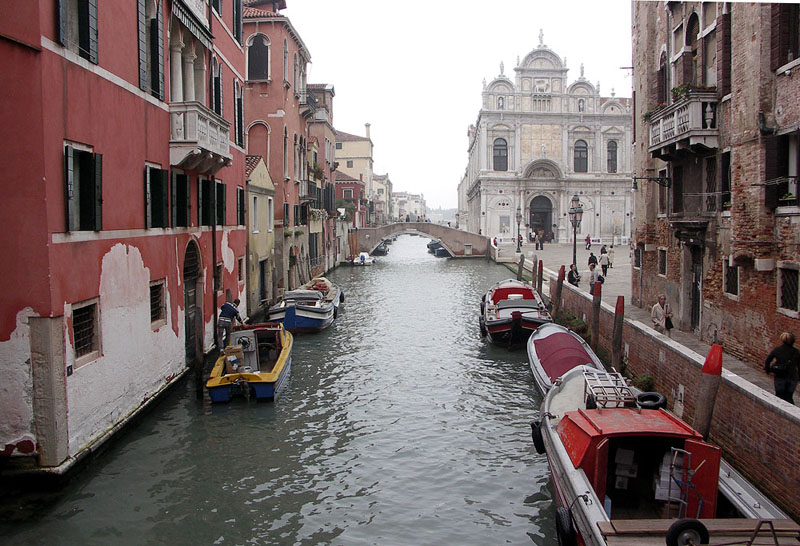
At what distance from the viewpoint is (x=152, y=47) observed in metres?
10.7

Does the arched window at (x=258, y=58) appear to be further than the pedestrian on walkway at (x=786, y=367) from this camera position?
Yes

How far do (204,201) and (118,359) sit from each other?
5.32 meters

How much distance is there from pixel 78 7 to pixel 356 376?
8358mm

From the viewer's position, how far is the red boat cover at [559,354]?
11953 mm

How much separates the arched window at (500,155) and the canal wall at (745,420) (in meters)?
43.9

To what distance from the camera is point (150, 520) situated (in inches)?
287

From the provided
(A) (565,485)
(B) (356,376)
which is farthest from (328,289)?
(A) (565,485)

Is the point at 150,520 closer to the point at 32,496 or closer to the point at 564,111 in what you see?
the point at 32,496

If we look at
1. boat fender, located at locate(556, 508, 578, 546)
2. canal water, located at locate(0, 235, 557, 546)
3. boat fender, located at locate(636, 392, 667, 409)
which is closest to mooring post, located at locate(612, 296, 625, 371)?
canal water, located at locate(0, 235, 557, 546)

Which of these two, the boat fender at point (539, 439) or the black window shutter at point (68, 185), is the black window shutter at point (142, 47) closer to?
the black window shutter at point (68, 185)

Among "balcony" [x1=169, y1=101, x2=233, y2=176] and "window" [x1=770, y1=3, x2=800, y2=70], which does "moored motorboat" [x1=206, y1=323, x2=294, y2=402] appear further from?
"window" [x1=770, y1=3, x2=800, y2=70]

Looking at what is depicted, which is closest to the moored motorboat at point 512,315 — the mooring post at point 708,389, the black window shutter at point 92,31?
the mooring post at point 708,389

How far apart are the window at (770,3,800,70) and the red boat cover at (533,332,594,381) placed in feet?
18.5

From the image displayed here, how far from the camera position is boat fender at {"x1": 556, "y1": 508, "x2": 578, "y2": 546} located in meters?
6.16
